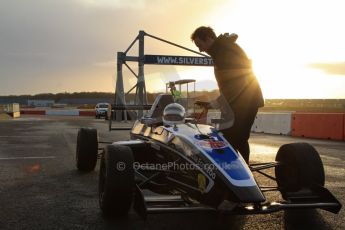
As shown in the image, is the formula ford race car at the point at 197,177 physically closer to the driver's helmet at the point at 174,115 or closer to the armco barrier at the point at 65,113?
the driver's helmet at the point at 174,115

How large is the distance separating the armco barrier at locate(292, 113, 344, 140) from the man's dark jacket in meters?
11.4

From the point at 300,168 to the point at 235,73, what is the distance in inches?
52.2

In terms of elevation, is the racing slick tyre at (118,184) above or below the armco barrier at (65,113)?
above

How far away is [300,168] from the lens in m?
5.14

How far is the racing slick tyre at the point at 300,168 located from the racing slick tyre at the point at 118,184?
1.70 metres

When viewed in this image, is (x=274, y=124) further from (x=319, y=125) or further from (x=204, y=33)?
(x=204, y=33)

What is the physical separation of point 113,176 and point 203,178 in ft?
3.02

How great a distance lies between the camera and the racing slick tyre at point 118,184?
470 cm

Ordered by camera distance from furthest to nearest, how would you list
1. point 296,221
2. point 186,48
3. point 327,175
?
point 186,48 → point 327,175 → point 296,221

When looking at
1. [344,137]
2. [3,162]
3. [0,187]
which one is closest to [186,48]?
[344,137]

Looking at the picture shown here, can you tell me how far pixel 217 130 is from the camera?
5.41 m

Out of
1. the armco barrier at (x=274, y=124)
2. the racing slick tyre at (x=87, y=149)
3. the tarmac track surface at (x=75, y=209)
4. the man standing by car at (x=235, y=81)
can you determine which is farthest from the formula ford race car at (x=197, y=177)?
the armco barrier at (x=274, y=124)

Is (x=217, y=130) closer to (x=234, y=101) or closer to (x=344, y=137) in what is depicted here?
(x=234, y=101)

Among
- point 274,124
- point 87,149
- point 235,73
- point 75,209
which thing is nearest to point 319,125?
point 274,124
